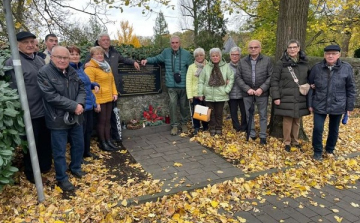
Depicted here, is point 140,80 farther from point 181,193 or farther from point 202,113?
point 181,193

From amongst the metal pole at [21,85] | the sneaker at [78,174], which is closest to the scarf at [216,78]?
the sneaker at [78,174]

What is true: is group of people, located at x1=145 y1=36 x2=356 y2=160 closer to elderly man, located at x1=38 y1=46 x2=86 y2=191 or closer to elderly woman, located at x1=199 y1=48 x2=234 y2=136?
elderly woman, located at x1=199 y1=48 x2=234 y2=136

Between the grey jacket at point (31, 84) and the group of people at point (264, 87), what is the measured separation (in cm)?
294

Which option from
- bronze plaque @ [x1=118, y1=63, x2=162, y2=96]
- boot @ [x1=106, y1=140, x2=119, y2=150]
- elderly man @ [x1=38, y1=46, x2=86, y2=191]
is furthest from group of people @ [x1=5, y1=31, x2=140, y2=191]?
bronze plaque @ [x1=118, y1=63, x2=162, y2=96]

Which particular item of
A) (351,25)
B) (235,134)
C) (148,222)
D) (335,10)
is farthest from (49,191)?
(351,25)

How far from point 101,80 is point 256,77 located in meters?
2.90

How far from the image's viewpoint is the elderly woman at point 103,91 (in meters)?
4.88

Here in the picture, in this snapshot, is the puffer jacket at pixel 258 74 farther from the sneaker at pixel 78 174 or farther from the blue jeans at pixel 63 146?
the sneaker at pixel 78 174

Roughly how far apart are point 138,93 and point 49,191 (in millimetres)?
3359

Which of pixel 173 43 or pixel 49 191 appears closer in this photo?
pixel 49 191

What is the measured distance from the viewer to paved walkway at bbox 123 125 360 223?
11.0 feet

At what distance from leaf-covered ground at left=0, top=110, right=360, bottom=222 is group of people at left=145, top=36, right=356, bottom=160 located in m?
0.48

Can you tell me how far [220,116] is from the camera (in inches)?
237

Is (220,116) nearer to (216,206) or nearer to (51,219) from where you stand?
(216,206)
